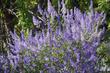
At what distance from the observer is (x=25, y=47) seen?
3896 mm

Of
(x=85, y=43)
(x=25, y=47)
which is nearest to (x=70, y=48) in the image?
(x=85, y=43)


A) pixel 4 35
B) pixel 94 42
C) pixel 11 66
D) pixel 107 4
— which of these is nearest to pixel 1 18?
pixel 4 35

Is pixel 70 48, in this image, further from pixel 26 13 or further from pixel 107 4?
pixel 26 13

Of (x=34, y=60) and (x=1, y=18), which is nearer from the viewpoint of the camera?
(x=34, y=60)

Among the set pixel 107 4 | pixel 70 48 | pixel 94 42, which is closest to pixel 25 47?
pixel 70 48

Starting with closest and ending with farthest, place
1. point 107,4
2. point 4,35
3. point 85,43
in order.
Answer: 1. point 85,43
2. point 107,4
3. point 4,35

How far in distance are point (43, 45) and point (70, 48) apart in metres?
0.27

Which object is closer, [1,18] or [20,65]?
[20,65]

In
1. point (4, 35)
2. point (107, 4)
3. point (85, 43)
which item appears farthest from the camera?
point (4, 35)

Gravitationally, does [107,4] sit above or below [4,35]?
above

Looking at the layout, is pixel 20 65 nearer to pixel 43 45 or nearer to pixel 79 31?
pixel 43 45

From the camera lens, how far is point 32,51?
3904 mm

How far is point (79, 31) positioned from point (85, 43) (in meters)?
0.13

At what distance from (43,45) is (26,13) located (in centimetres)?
187
